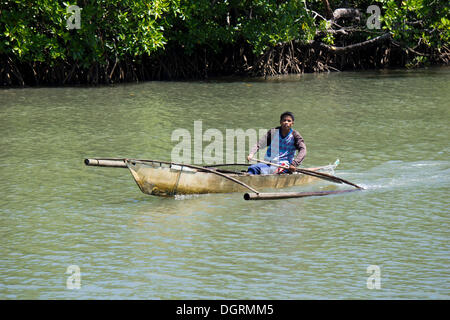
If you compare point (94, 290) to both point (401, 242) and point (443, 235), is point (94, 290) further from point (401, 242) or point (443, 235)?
point (443, 235)

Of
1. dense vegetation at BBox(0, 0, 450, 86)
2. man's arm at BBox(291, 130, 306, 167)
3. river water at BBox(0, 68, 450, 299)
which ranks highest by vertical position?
dense vegetation at BBox(0, 0, 450, 86)

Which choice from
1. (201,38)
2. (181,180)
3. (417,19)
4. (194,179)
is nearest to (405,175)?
(194,179)

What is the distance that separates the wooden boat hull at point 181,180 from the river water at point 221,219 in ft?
0.50

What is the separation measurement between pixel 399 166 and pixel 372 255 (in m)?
3.66

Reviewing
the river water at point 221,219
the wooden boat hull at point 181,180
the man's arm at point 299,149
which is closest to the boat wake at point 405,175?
the river water at point 221,219

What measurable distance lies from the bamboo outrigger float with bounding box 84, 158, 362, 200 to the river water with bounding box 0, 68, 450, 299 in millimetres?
146

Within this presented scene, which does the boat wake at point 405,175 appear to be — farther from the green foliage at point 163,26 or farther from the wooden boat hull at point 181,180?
the green foliage at point 163,26

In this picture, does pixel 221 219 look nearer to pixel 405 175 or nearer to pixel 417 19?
pixel 405 175

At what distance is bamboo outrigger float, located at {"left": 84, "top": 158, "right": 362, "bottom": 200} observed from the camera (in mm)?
7789

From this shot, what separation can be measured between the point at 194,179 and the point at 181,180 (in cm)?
16

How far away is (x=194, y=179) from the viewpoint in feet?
26.8

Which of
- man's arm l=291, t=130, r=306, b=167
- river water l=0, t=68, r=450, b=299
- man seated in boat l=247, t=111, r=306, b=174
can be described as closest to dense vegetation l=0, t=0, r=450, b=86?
river water l=0, t=68, r=450, b=299

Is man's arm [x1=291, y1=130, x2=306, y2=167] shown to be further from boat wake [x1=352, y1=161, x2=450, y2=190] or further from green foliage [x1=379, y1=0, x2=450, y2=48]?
green foliage [x1=379, y1=0, x2=450, y2=48]
